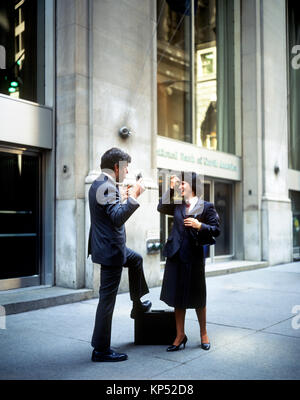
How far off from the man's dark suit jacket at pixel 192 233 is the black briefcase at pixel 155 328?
0.67m

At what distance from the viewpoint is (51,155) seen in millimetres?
7918

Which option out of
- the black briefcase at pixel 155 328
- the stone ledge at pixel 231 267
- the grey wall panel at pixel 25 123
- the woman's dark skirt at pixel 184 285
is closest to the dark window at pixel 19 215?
the grey wall panel at pixel 25 123

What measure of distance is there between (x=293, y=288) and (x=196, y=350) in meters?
4.85

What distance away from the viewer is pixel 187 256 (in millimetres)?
4562

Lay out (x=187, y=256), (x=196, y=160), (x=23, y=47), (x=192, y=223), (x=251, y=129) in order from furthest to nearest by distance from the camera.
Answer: (x=251, y=129)
(x=196, y=160)
(x=23, y=47)
(x=187, y=256)
(x=192, y=223)

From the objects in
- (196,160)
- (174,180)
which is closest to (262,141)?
(196,160)

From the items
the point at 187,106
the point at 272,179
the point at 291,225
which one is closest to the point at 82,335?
the point at 187,106

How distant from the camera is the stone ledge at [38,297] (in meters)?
6.30

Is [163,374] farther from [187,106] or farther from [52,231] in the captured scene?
[187,106]

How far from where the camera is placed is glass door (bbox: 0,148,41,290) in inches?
291

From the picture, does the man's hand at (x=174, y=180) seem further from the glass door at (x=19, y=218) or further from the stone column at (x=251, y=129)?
the stone column at (x=251, y=129)

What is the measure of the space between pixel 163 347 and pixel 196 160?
7246mm

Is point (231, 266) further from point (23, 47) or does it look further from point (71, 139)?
point (23, 47)

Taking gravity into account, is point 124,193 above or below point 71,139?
below
